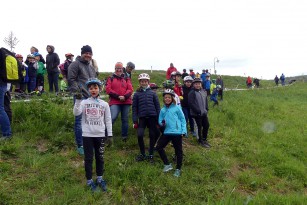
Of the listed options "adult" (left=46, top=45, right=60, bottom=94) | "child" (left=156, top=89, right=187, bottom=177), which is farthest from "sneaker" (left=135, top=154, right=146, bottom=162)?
"adult" (left=46, top=45, right=60, bottom=94)

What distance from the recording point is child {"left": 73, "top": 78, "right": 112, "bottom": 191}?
461 cm

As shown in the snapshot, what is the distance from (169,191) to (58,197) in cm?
202

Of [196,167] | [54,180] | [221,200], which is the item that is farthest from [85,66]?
[221,200]

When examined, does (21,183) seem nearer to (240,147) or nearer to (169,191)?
(169,191)

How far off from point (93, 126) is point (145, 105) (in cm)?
172

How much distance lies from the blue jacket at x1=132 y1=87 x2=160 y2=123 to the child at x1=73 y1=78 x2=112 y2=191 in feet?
4.44

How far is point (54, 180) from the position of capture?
4961mm

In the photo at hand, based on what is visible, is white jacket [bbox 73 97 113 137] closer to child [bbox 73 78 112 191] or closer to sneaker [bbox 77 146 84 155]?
child [bbox 73 78 112 191]

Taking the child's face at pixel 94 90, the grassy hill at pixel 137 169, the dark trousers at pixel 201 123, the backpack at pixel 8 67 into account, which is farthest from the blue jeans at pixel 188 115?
the backpack at pixel 8 67

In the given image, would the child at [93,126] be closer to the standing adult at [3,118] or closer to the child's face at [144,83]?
the child's face at [144,83]

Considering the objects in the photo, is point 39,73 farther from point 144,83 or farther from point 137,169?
point 137,169

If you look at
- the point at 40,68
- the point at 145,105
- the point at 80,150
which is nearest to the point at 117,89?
the point at 145,105

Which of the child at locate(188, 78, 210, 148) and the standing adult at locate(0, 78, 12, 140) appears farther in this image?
the child at locate(188, 78, 210, 148)

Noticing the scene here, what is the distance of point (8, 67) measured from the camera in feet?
18.8
